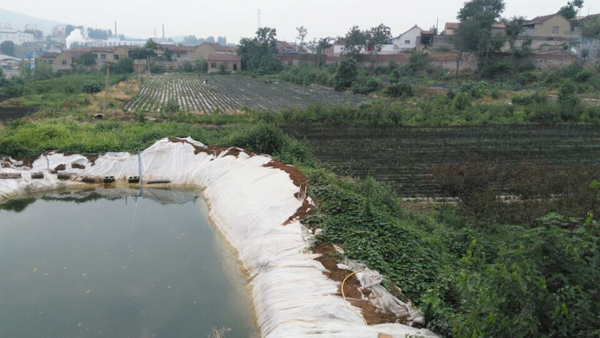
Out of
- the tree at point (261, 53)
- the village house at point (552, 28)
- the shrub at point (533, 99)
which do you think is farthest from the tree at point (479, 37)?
the tree at point (261, 53)

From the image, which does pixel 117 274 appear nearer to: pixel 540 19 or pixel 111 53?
pixel 540 19

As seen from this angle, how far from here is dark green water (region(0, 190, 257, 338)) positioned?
19.6 ft

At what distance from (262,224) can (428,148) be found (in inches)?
346

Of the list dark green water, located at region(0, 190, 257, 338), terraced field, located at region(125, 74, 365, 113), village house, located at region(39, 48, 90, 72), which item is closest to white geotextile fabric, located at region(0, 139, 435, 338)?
dark green water, located at region(0, 190, 257, 338)

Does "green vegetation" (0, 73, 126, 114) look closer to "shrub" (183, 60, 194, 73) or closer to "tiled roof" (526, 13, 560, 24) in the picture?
"shrub" (183, 60, 194, 73)

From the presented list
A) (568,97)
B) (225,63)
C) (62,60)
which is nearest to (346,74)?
(568,97)

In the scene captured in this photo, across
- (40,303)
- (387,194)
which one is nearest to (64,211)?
(40,303)

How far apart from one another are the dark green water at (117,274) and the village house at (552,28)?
4177 cm

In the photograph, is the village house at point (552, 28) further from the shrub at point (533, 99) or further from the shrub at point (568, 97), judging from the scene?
the shrub at point (533, 99)

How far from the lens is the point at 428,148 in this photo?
14.9 meters

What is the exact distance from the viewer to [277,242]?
7.09 metres

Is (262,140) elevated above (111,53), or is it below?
below

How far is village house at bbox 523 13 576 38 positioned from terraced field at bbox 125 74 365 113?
888 inches

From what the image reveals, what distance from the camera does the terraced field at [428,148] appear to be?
12.2 m
